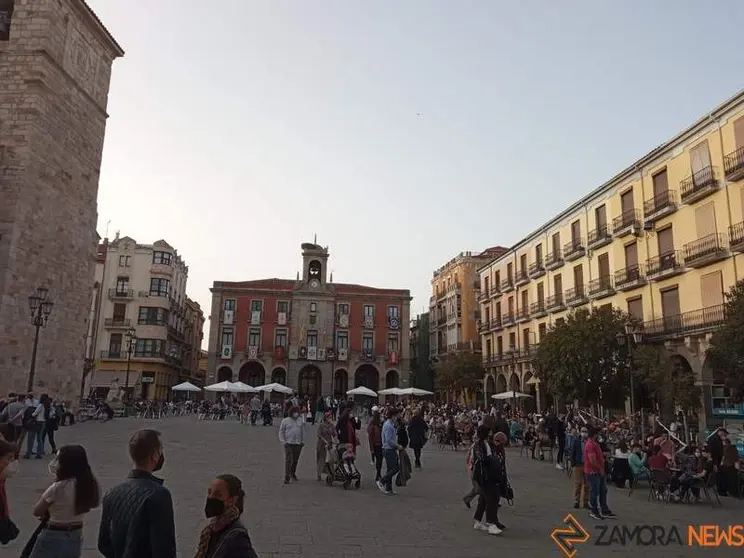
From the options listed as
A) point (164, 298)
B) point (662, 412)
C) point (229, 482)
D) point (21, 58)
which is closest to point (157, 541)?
point (229, 482)

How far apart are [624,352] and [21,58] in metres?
27.8

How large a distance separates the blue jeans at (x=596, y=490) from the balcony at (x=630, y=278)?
20.2 meters

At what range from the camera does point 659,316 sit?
86.9ft

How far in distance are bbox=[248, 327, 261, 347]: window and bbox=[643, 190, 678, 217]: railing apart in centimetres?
3911

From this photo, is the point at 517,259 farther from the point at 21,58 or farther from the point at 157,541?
the point at 157,541

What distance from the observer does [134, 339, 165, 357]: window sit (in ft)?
164

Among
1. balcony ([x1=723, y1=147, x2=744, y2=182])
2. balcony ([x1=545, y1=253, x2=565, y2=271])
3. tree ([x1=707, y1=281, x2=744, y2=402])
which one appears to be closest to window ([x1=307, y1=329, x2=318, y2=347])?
balcony ([x1=545, y1=253, x2=565, y2=271])

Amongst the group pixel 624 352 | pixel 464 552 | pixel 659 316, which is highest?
pixel 659 316

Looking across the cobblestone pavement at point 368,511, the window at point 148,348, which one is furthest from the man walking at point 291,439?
the window at point 148,348

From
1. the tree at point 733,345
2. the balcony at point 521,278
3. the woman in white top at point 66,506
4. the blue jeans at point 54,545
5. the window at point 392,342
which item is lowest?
the blue jeans at point 54,545

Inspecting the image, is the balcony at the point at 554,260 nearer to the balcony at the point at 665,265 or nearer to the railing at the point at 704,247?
the balcony at the point at 665,265

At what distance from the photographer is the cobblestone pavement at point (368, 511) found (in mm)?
7098

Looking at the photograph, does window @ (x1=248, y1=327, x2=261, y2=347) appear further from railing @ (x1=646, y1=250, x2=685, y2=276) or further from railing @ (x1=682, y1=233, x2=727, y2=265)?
railing @ (x1=682, y1=233, x2=727, y2=265)

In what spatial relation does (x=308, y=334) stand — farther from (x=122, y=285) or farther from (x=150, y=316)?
(x=122, y=285)
